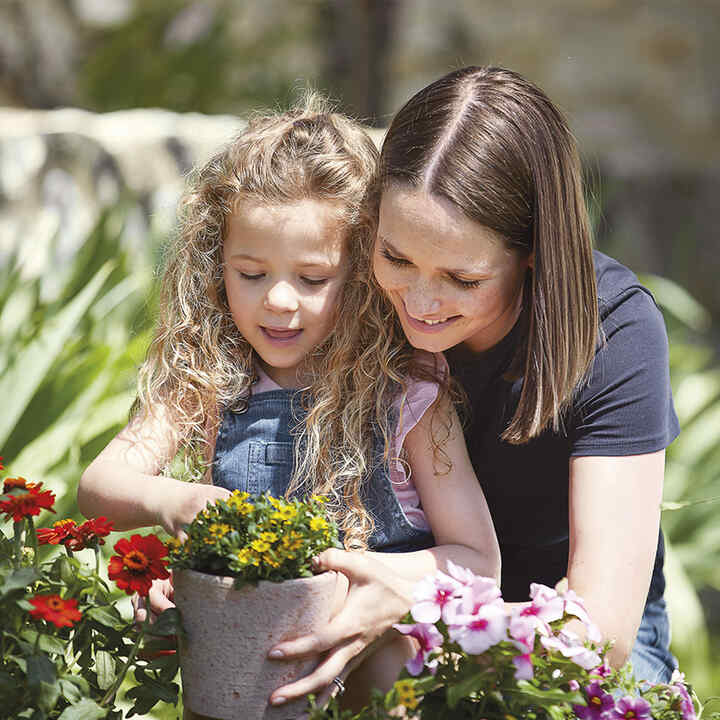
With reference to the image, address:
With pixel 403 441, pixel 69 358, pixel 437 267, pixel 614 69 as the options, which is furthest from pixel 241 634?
pixel 614 69

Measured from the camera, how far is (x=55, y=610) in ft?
4.44

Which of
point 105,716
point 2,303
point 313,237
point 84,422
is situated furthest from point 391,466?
point 2,303

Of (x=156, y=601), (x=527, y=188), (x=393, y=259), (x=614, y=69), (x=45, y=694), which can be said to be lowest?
(x=156, y=601)

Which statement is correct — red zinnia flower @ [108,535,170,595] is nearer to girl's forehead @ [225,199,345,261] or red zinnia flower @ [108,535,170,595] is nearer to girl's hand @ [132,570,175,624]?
girl's hand @ [132,570,175,624]

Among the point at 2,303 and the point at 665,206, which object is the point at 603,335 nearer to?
the point at 2,303

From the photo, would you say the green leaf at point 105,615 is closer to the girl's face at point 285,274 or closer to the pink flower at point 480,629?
the pink flower at point 480,629

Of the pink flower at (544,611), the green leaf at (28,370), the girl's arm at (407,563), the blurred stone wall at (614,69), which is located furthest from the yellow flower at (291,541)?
the blurred stone wall at (614,69)

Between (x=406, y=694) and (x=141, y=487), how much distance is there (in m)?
0.66

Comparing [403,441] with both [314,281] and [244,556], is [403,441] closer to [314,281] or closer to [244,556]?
[314,281]

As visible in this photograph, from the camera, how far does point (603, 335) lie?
76.7 inches

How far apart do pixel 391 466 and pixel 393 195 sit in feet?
1.60

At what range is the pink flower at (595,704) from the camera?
1474 millimetres

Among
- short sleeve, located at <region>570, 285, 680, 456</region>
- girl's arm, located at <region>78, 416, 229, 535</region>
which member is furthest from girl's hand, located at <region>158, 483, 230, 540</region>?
short sleeve, located at <region>570, 285, 680, 456</region>

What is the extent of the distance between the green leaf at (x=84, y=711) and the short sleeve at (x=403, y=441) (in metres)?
0.68
